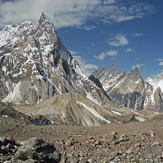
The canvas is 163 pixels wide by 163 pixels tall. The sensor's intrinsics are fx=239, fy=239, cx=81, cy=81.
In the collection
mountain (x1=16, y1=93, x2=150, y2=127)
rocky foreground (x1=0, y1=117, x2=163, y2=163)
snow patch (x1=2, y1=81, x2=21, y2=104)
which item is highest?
rocky foreground (x1=0, y1=117, x2=163, y2=163)

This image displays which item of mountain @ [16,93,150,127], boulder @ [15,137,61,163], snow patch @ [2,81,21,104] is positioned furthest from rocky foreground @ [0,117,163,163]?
snow patch @ [2,81,21,104]

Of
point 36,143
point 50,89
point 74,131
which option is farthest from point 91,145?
point 50,89

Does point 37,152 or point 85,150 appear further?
point 85,150

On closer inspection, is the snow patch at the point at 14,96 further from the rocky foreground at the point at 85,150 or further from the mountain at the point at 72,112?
the rocky foreground at the point at 85,150

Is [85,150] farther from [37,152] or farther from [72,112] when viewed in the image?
[72,112]

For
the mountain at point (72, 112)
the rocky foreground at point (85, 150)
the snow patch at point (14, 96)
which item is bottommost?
the snow patch at point (14, 96)

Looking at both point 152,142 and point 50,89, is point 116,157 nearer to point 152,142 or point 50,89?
point 152,142

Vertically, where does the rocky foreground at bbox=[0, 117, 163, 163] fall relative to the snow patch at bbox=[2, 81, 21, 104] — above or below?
above

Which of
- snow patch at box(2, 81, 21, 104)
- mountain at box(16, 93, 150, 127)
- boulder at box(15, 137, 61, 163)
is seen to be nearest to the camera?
boulder at box(15, 137, 61, 163)

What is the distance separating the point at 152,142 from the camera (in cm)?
1046

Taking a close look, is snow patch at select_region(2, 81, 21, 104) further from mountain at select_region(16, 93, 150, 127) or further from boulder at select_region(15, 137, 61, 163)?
boulder at select_region(15, 137, 61, 163)

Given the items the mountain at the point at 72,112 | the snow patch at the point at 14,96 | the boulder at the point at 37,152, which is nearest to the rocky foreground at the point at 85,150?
the boulder at the point at 37,152

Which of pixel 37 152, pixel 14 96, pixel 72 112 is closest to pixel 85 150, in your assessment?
pixel 37 152

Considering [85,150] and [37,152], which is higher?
[37,152]
